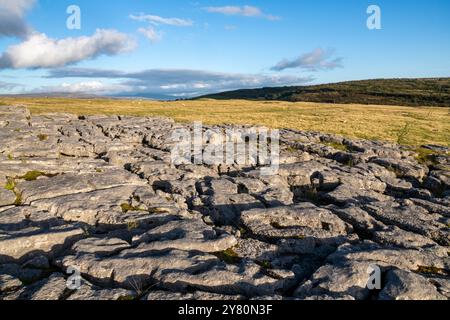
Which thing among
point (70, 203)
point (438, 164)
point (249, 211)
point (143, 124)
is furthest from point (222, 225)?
point (143, 124)

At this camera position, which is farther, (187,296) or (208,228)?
(208,228)

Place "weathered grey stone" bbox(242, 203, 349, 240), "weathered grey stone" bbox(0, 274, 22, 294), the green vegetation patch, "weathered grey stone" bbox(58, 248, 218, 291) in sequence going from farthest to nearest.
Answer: the green vegetation patch → "weathered grey stone" bbox(242, 203, 349, 240) → "weathered grey stone" bbox(58, 248, 218, 291) → "weathered grey stone" bbox(0, 274, 22, 294)

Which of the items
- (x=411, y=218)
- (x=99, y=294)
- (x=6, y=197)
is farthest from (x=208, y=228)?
(x=6, y=197)

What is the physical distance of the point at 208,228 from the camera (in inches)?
562

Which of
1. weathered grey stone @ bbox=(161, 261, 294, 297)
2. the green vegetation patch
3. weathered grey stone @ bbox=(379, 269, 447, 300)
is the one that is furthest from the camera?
the green vegetation patch

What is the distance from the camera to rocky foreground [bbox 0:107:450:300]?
34.9ft

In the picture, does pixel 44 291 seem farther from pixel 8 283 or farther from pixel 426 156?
pixel 426 156

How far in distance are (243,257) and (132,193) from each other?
8157 millimetres

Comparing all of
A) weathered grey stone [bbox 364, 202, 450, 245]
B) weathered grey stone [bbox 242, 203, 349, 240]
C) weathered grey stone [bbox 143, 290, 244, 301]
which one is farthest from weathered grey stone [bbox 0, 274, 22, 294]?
weathered grey stone [bbox 364, 202, 450, 245]

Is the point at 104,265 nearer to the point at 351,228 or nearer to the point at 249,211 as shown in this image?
the point at 249,211

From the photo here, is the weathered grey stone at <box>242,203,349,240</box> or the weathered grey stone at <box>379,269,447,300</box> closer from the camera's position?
the weathered grey stone at <box>379,269,447,300</box>

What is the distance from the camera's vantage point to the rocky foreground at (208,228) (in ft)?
34.9

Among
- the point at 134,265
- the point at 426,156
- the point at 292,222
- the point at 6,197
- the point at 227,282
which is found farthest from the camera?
the point at 426,156

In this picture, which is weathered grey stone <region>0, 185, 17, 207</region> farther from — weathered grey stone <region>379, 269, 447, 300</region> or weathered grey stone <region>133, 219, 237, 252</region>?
weathered grey stone <region>379, 269, 447, 300</region>
